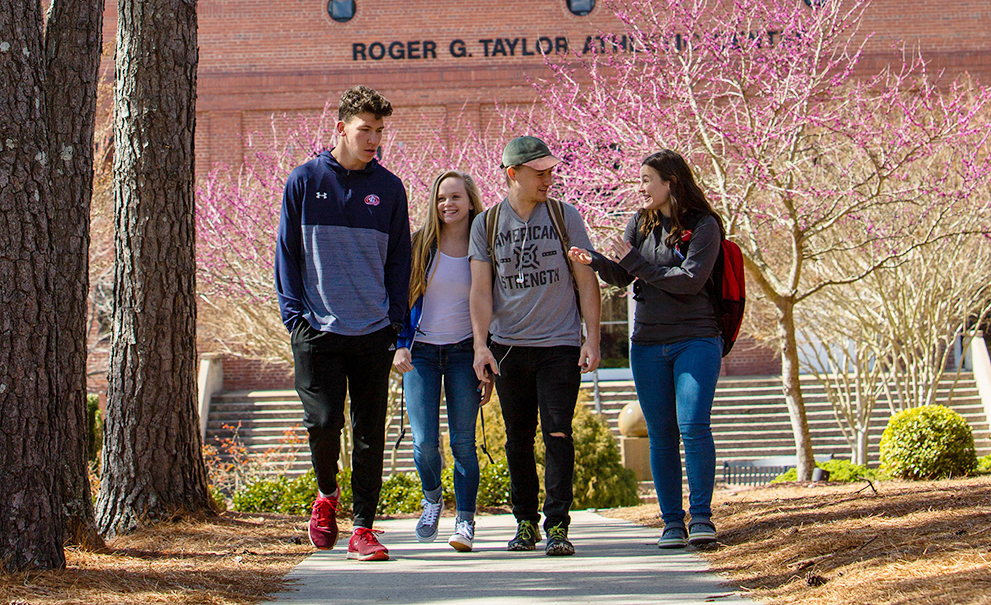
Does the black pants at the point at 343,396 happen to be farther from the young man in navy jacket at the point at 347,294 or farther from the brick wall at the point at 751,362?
the brick wall at the point at 751,362

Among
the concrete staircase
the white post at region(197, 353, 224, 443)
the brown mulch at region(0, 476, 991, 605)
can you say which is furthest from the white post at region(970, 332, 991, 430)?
the white post at region(197, 353, 224, 443)

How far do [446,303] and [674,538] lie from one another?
1582mm

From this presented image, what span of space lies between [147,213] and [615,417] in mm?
14983

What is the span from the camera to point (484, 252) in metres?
4.68

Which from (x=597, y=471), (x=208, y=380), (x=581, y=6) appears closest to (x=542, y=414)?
(x=597, y=471)

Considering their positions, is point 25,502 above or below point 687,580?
above

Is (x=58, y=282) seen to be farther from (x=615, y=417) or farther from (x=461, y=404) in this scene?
(x=615, y=417)

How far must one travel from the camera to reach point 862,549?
3.95m

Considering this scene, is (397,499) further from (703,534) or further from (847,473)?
(703,534)

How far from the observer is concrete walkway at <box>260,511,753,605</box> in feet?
11.3

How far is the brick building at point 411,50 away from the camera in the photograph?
22094 millimetres

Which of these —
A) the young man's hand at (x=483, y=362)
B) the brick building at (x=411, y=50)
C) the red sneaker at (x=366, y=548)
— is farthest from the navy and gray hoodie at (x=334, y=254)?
the brick building at (x=411, y=50)

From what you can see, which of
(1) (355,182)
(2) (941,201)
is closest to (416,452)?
(1) (355,182)

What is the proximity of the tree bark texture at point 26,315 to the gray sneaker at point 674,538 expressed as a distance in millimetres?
2650
